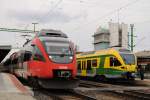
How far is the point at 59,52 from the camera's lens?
21062 mm

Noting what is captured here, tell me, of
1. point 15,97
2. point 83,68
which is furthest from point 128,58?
point 15,97

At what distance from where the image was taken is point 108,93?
2305cm

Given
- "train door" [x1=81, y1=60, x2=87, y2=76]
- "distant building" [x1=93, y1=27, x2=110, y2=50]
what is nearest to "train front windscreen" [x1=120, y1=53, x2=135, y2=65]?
"train door" [x1=81, y1=60, x2=87, y2=76]

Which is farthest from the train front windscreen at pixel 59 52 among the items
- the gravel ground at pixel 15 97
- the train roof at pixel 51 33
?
the gravel ground at pixel 15 97

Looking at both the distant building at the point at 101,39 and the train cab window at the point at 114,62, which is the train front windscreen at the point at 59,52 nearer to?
the train cab window at the point at 114,62

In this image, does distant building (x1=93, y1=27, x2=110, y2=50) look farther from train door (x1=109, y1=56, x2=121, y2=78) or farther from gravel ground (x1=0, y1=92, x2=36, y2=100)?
gravel ground (x1=0, y1=92, x2=36, y2=100)

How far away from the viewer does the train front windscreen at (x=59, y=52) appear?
68.3 feet

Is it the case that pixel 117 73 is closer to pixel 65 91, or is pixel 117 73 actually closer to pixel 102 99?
pixel 65 91

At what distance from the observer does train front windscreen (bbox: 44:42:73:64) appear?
20828 mm

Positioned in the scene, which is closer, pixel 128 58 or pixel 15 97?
pixel 15 97

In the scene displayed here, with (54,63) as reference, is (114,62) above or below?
above

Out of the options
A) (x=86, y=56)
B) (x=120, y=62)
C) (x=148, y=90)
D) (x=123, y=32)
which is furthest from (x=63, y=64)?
(x=123, y=32)

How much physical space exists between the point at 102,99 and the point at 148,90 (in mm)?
6836

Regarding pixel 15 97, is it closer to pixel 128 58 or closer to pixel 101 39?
pixel 128 58
